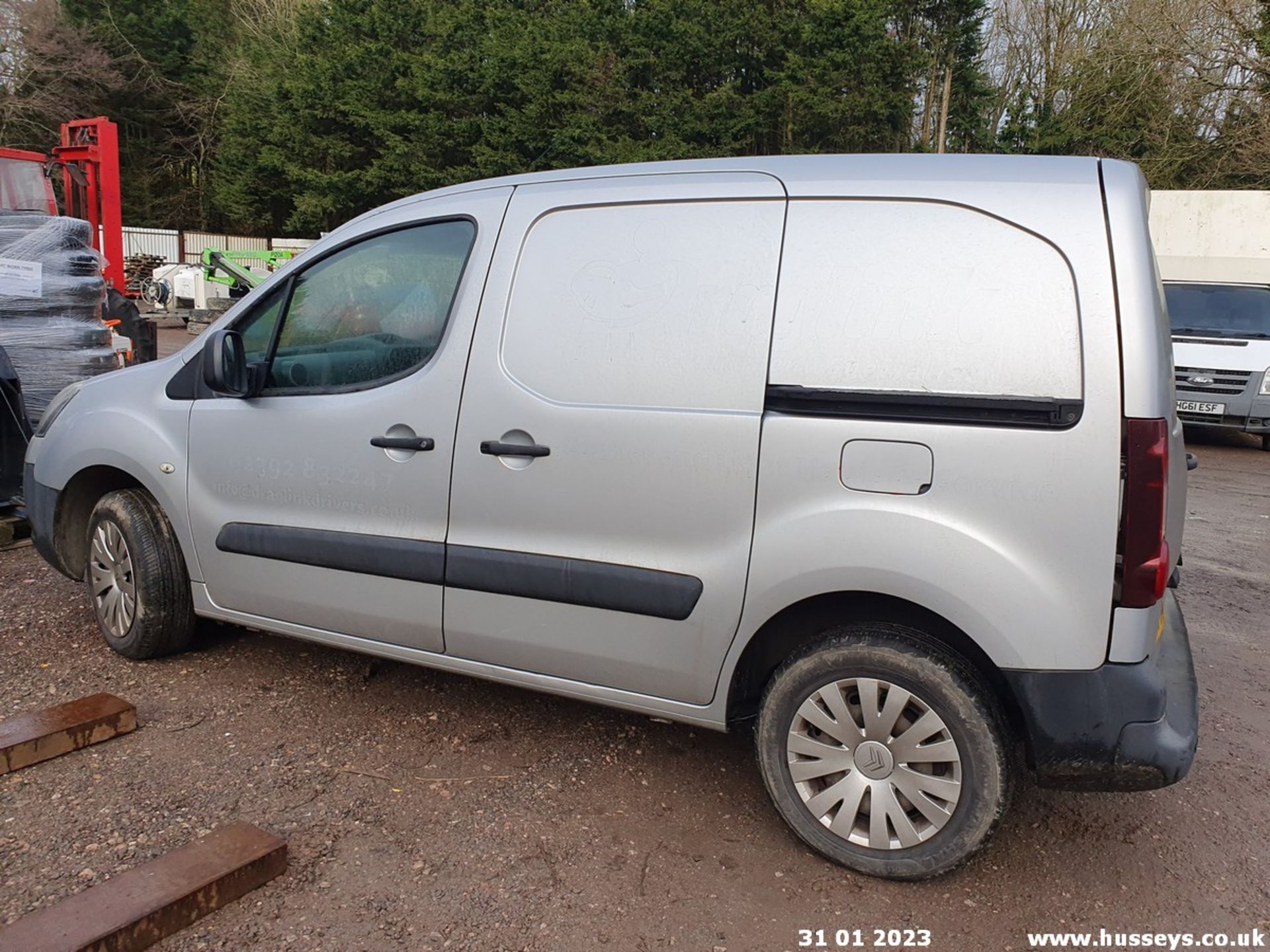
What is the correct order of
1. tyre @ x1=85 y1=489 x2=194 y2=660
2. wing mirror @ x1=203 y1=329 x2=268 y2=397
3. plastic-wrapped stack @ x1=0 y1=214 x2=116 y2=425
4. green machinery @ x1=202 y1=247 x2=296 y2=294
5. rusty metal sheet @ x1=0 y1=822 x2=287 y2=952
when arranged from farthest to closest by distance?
green machinery @ x1=202 y1=247 x2=296 y2=294, plastic-wrapped stack @ x1=0 y1=214 x2=116 y2=425, tyre @ x1=85 y1=489 x2=194 y2=660, wing mirror @ x1=203 y1=329 x2=268 y2=397, rusty metal sheet @ x1=0 y1=822 x2=287 y2=952

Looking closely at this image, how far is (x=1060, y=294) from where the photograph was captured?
2.42m

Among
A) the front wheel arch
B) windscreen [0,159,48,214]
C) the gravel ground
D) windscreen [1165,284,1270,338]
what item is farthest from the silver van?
windscreen [1165,284,1270,338]

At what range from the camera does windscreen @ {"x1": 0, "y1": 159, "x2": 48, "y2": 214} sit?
7770 millimetres

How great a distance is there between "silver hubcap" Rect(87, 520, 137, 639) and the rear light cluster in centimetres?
355

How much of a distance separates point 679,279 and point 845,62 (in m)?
26.1

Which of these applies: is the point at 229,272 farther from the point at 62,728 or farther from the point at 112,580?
the point at 62,728

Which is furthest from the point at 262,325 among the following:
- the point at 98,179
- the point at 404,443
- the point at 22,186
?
the point at 98,179

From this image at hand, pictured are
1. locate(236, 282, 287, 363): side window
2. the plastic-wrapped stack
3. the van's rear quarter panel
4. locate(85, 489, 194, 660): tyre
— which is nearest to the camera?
the van's rear quarter panel

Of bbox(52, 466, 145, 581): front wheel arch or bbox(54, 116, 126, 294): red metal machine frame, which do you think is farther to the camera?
bbox(54, 116, 126, 294): red metal machine frame

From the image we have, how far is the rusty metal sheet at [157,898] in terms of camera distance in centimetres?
223

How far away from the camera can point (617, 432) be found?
9.39ft

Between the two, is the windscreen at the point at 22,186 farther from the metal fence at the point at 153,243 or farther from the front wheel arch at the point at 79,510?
the metal fence at the point at 153,243

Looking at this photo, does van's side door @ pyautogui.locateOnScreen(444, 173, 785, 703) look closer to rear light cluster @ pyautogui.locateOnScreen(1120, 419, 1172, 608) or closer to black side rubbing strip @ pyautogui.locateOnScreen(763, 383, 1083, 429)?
black side rubbing strip @ pyautogui.locateOnScreen(763, 383, 1083, 429)

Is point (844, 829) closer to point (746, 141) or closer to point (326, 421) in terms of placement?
point (326, 421)
